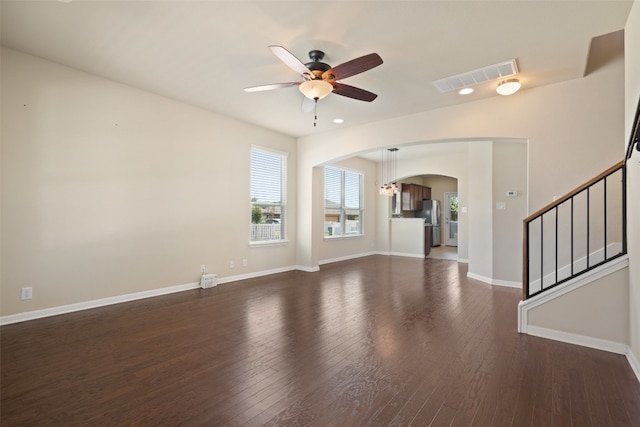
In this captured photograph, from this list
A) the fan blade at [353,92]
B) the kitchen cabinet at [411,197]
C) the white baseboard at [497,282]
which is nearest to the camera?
the fan blade at [353,92]

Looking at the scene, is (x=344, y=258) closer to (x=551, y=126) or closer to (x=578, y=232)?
(x=578, y=232)

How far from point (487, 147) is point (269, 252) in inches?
184

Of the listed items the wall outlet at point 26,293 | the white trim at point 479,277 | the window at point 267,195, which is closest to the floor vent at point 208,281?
the window at point 267,195

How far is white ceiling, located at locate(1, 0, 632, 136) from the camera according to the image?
8.20 ft

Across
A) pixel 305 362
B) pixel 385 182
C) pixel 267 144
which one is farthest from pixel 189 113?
pixel 385 182

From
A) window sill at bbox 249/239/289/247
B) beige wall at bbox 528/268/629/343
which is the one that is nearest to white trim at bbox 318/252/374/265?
window sill at bbox 249/239/289/247

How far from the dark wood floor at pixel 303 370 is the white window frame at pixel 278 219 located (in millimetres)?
2123

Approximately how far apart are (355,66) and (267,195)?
3761 millimetres

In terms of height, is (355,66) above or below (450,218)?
above

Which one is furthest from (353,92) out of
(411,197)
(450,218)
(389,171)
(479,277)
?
(450,218)

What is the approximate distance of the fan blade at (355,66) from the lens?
8.60ft

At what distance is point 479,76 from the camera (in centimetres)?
357

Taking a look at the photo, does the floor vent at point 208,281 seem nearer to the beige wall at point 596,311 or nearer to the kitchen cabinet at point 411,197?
the beige wall at point 596,311

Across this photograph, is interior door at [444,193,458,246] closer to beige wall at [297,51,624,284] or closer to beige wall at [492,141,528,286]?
beige wall at [492,141,528,286]
